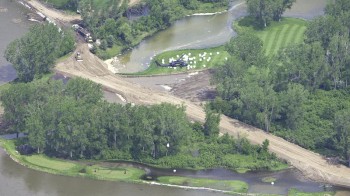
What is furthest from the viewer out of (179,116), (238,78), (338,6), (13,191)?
(338,6)

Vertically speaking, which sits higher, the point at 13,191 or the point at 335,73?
the point at 335,73

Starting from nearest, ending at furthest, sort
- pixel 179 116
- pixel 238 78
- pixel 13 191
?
pixel 13 191, pixel 179 116, pixel 238 78

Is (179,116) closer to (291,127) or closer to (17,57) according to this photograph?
(291,127)

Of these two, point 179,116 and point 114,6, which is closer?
point 179,116

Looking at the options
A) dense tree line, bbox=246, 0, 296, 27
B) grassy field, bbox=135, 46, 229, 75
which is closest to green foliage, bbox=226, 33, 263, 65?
grassy field, bbox=135, 46, 229, 75

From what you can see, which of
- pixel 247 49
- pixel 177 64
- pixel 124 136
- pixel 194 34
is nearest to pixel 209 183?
pixel 124 136

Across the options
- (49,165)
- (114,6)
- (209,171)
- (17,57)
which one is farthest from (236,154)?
(114,6)

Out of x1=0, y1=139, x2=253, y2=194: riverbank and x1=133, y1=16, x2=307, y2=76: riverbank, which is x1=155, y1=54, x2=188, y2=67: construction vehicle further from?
x1=0, y1=139, x2=253, y2=194: riverbank
